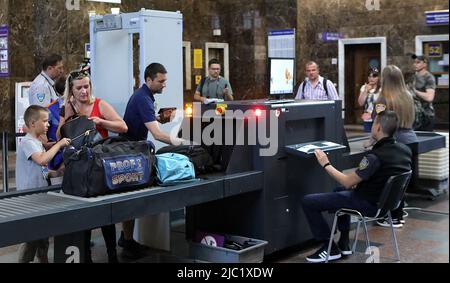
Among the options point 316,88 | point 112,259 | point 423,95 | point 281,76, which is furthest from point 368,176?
point 423,95

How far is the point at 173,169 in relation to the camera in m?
3.67

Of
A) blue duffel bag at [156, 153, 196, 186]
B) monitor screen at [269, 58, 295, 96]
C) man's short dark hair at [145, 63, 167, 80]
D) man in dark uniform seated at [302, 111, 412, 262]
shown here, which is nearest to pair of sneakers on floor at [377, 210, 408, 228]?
man in dark uniform seated at [302, 111, 412, 262]

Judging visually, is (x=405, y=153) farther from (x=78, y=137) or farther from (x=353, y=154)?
(x=78, y=137)

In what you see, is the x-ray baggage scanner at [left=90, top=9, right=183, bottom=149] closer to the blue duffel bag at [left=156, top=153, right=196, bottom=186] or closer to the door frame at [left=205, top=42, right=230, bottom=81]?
the blue duffel bag at [left=156, top=153, right=196, bottom=186]

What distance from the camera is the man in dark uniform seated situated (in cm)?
405

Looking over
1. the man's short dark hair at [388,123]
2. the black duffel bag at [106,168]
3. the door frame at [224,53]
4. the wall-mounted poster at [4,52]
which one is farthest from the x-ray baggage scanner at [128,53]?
the door frame at [224,53]

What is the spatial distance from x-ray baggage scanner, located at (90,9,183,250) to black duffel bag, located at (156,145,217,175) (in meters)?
1.36

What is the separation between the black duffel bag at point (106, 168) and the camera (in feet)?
10.8

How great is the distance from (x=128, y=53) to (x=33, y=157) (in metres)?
2.08

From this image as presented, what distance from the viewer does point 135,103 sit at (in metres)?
4.23

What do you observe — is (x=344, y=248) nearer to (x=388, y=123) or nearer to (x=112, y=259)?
(x=388, y=123)

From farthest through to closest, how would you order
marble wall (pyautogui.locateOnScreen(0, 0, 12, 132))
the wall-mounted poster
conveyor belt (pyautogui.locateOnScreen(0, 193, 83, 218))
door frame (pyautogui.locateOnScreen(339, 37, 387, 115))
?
door frame (pyautogui.locateOnScreen(339, 37, 387, 115)) → marble wall (pyautogui.locateOnScreen(0, 0, 12, 132)) → the wall-mounted poster → conveyor belt (pyautogui.locateOnScreen(0, 193, 83, 218))
